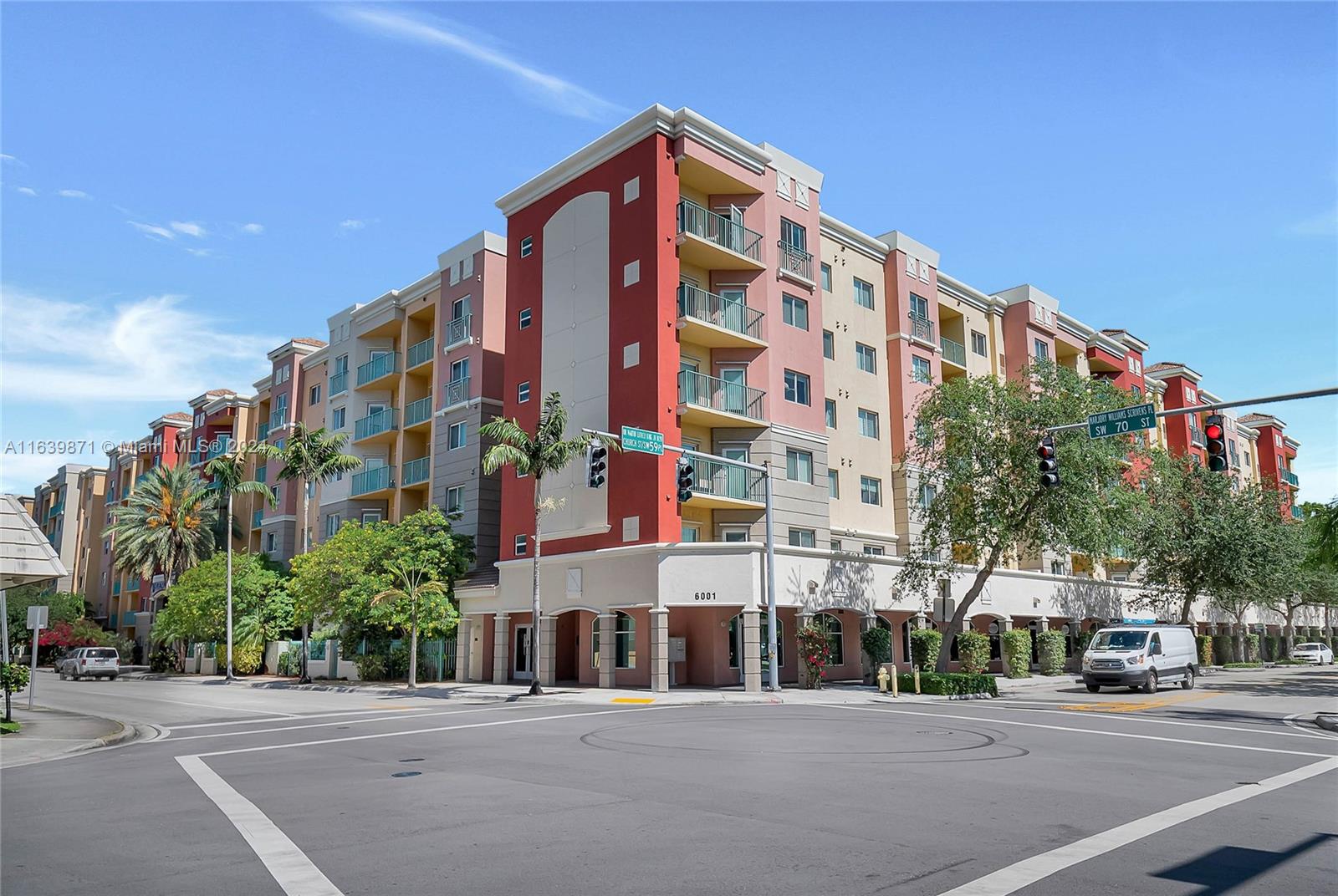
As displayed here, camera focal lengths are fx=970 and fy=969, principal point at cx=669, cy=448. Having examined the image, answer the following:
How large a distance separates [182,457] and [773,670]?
58.8 m

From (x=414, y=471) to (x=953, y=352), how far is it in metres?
27.2

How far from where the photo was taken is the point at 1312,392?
56.8ft

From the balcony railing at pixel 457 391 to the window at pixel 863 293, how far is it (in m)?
18.1

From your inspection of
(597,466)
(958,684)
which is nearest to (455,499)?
(597,466)

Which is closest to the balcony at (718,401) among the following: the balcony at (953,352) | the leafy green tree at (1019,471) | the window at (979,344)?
the leafy green tree at (1019,471)

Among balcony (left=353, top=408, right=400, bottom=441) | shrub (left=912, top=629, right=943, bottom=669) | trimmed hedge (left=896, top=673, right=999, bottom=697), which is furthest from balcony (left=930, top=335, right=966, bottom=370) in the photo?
balcony (left=353, top=408, right=400, bottom=441)

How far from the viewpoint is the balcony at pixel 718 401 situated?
34219 millimetres

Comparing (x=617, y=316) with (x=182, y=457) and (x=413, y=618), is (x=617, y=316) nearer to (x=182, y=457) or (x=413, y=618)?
(x=413, y=618)

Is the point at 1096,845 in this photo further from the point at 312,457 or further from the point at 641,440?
the point at 312,457

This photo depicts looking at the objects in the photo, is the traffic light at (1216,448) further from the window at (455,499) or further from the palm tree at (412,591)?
the window at (455,499)

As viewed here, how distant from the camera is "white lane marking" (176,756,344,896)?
7.16 meters

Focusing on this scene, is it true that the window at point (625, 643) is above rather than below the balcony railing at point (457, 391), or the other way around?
below

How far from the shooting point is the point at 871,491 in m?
42.2

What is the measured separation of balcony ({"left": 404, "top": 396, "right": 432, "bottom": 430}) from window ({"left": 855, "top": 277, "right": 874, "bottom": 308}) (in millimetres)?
21033
